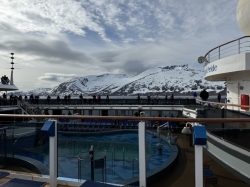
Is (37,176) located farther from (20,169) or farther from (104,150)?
(104,150)

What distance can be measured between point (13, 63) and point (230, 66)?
118 feet

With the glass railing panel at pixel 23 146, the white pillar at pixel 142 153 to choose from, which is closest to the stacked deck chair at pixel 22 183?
the glass railing panel at pixel 23 146

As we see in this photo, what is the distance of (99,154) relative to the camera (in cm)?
390

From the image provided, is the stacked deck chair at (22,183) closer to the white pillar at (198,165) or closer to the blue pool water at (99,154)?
the blue pool water at (99,154)

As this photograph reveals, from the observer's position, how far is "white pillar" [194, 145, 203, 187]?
248cm

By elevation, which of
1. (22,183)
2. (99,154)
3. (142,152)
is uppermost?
(142,152)

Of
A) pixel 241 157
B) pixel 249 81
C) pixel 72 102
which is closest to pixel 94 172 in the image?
pixel 241 157

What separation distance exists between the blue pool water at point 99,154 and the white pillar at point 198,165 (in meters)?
0.83

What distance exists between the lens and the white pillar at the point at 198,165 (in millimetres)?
2482

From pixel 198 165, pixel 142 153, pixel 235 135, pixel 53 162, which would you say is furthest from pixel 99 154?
pixel 235 135

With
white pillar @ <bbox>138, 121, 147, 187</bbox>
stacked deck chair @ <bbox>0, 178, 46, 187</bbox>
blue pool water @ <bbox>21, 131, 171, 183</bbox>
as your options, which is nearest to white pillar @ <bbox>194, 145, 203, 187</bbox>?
white pillar @ <bbox>138, 121, 147, 187</bbox>

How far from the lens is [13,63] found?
1417 inches

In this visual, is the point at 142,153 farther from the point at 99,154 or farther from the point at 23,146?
the point at 23,146

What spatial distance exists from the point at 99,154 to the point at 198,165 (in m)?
1.95
